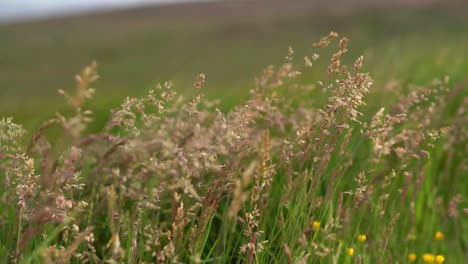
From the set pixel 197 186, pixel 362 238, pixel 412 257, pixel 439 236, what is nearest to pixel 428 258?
pixel 412 257

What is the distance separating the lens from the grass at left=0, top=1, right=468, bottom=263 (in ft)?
6.64

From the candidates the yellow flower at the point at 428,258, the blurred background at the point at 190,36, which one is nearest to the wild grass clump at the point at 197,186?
the yellow flower at the point at 428,258

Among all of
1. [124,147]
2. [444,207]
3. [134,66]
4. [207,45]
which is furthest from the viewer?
[207,45]

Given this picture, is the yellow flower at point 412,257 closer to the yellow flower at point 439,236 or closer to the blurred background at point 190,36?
the yellow flower at point 439,236

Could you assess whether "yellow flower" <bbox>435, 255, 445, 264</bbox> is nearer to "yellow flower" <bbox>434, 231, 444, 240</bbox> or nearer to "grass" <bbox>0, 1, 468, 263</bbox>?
"grass" <bbox>0, 1, 468, 263</bbox>

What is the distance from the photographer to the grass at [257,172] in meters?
2.03

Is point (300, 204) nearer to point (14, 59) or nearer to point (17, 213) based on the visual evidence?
point (17, 213)

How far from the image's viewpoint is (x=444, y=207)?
350cm

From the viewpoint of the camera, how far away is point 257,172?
6.71ft

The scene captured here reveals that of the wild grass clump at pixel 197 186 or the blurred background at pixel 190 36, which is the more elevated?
the blurred background at pixel 190 36

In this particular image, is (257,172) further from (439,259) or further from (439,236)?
(439,236)

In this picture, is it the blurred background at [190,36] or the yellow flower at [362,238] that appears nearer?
the yellow flower at [362,238]

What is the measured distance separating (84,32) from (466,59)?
1502 inches

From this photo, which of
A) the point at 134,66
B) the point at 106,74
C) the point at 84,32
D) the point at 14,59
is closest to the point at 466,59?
the point at 106,74
